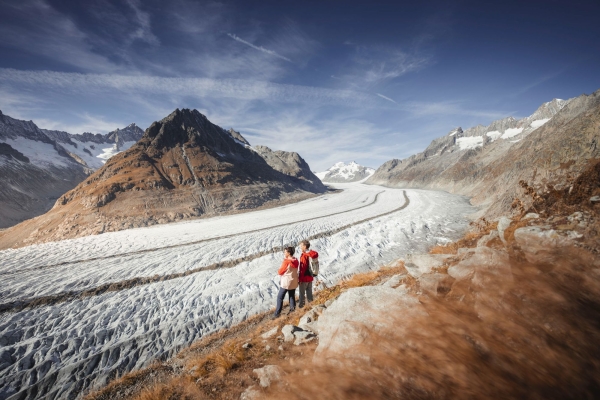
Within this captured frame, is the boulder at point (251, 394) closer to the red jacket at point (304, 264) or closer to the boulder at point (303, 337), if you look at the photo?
the boulder at point (303, 337)

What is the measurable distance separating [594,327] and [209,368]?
6.79 m

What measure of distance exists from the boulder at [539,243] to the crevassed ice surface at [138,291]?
9.42 m

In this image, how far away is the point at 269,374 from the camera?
4.03 meters

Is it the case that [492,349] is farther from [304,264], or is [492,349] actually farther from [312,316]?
[304,264]

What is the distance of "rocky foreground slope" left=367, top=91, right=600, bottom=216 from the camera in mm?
16062

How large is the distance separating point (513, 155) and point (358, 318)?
65.8 meters

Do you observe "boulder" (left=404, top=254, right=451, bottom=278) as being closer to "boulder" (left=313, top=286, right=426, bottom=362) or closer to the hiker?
"boulder" (left=313, top=286, right=426, bottom=362)

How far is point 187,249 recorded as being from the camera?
19.8 metres

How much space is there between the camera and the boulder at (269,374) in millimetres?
3860

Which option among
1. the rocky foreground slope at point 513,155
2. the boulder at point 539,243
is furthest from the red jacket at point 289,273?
the rocky foreground slope at point 513,155

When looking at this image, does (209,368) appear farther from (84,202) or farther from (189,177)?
(189,177)

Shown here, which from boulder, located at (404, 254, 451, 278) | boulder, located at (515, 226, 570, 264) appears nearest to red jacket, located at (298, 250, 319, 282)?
boulder, located at (404, 254, 451, 278)

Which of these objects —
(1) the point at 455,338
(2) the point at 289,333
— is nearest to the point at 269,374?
(2) the point at 289,333

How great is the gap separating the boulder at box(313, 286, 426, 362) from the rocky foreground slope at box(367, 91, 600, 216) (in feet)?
30.5
